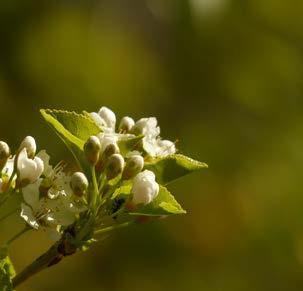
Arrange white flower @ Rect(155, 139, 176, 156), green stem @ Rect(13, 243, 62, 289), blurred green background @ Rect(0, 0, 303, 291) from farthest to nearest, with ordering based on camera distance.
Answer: blurred green background @ Rect(0, 0, 303, 291)
white flower @ Rect(155, 139, 176, 156)
green stem @ Rect(13, 243, 62, 289)

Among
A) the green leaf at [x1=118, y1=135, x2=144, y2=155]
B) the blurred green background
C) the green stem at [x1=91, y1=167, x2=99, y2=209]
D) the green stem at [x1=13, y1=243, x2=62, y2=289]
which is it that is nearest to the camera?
the green stem at [x1=13, y1=243, x2=62, y2=289]

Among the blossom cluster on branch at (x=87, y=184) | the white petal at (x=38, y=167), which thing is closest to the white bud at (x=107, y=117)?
the blossom cluster on branch at (x=87, y=184)

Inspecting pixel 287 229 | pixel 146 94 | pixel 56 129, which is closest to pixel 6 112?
pixel 146 94

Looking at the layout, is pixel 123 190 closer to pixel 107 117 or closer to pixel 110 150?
pixel 110 150

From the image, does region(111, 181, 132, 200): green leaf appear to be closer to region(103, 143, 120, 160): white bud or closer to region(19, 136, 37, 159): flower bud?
region(103, 143, 120, 160): white bud

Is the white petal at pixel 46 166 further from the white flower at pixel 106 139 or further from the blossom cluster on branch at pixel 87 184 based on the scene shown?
the white flower at pixel 106 139

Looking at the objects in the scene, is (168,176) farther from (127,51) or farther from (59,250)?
(127,51)

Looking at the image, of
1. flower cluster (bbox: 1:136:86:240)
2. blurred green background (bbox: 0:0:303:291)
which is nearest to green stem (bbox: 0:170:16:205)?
flower cluster (bbox: 1:136:86:240)

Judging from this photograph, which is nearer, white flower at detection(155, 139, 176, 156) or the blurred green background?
white flower at detection(155, 139, 176, 156)
